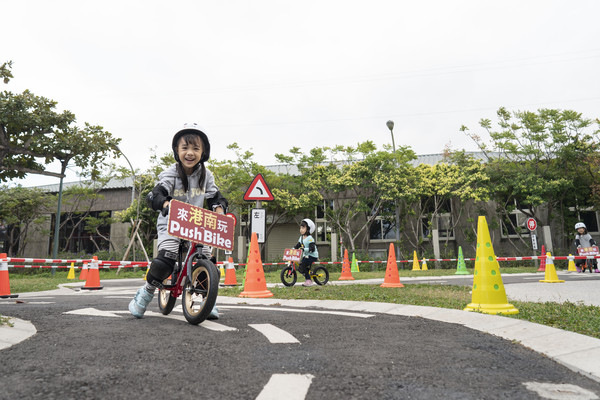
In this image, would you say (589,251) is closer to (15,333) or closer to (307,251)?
(307,251)

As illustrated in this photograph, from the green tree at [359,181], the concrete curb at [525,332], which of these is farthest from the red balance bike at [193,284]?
the green tree at [359,181]

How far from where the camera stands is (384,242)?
2911 cm

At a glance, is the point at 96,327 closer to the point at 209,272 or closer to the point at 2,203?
the point at 209,272

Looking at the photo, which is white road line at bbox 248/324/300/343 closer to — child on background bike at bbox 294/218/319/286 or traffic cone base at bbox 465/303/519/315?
traffic cone base at bbox 465/303/519/315

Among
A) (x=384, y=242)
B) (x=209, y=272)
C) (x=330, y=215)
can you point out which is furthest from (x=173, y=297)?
(x=384, y=242)

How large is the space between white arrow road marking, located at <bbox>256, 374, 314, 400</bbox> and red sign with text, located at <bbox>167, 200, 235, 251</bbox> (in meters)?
2.19

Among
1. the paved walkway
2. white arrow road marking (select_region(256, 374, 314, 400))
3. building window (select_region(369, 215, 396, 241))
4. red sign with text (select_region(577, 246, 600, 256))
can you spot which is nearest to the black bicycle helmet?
the paved walkway

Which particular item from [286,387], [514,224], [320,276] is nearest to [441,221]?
[514,224]

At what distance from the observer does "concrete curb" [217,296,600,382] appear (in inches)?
107

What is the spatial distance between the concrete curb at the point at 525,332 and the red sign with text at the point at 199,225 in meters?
2.31

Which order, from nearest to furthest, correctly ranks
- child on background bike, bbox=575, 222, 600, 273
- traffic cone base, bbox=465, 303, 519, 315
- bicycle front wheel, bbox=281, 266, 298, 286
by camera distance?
1. traffic cone base, bbox=465, 303, 519, 315
2. bicycle front wheel, bbox=281, 266, 298, 286
3. child on background bike, bbox=575, 222, 600, 273

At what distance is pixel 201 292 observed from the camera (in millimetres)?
4031

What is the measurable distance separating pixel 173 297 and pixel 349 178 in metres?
21.5

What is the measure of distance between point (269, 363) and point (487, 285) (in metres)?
3.53
